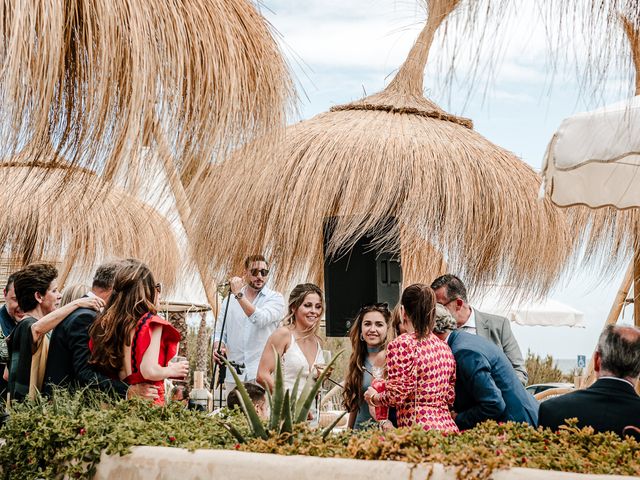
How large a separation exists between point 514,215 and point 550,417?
147 inches

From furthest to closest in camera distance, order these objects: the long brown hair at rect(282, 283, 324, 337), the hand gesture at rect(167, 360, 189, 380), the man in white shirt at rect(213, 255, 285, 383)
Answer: the man in white shirt at rect(213, 255, 285, 383) → the long brown hair at rect(282, 283, 324, 337) → the hand gesture at rect(167, 360, 189, 380)

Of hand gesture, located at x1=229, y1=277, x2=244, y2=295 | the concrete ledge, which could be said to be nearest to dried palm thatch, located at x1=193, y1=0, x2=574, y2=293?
hand gesture, located at x1=229, y1=277, x2=244, y2=295

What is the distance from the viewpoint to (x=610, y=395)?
4.16 m

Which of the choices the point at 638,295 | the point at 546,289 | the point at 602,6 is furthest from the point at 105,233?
the point at 602,6

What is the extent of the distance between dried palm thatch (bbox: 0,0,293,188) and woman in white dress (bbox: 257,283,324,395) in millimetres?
1812

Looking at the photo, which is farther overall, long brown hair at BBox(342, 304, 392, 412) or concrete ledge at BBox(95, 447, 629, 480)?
long brown hair at BBox(342, 304, 392, 412)

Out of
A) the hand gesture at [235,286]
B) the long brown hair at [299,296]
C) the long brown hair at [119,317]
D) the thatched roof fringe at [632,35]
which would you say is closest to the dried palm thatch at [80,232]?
the hand gesture at [235,286]

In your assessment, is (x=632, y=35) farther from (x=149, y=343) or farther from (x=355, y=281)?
(x=355, y=281)

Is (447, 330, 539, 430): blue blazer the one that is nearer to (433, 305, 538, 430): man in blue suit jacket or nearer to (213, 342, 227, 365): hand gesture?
(433, 305, 538, 430): man in blue suit jacket

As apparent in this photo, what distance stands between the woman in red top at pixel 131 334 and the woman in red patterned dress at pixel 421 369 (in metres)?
1.21

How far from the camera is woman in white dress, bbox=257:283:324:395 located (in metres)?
6.50

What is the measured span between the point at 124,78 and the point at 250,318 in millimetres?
3310

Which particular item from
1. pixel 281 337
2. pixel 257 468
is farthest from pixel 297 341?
pixel 257 468

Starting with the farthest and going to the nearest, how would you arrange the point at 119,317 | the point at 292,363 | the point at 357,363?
the point at 292,363
the point at 357,363
the point at 119,317
